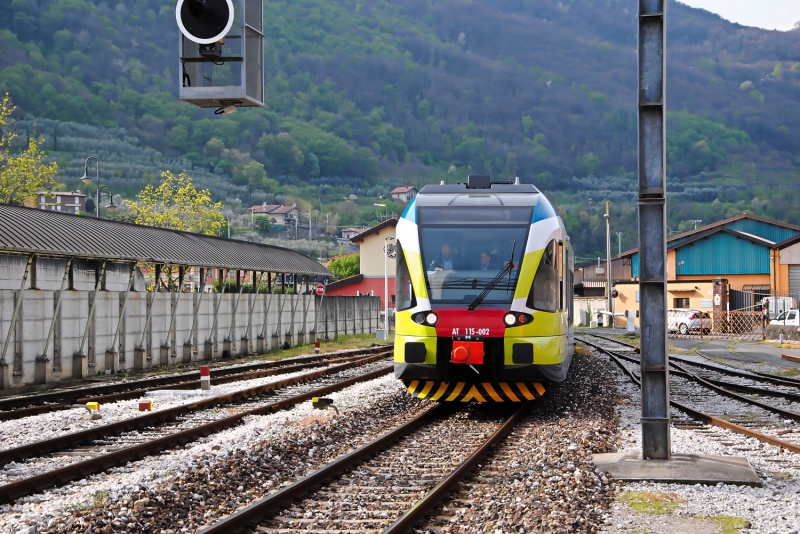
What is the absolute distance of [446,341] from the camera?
13.3 meters

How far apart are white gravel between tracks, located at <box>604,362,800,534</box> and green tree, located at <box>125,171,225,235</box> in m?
50.3

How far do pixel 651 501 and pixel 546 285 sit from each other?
19.2ft

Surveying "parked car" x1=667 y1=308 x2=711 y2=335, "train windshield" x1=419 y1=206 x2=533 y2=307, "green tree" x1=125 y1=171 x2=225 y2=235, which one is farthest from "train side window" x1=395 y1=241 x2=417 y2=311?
"green tree" x1=125 y1=171 x2=225 y2=235

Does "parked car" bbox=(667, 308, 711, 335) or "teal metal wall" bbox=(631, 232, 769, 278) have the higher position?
"teal metal wall" bbox=(631, 232, 769, 278)

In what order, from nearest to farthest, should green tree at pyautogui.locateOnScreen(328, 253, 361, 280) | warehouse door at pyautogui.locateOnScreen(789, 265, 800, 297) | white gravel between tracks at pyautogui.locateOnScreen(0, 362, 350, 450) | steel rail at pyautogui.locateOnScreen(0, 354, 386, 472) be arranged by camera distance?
steel rail at pyautogui.locateOnScreen(0, 354, 386, 472), white gravel between tracks at pyautogui.locateOnScreen(0, 362, 350, 450), warehouse door at pyautogui.locateOnScreen(789, 265, 800, 297), green tree at pyautogui.locateOnScreen(328, 253, 361, 280)

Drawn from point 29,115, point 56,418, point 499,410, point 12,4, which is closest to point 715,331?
point 499,410

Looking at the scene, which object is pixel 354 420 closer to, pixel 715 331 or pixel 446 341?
pixel 446 341

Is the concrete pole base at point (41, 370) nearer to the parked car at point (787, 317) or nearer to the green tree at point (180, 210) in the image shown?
the parked car at point (787, 317)

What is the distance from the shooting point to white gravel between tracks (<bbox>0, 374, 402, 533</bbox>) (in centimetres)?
740

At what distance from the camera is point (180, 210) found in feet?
201

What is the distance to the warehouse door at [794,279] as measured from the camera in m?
57.5

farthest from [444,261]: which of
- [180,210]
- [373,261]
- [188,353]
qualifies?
[373,261]

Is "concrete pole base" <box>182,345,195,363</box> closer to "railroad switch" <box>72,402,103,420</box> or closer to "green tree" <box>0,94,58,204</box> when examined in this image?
"railroad switch" <box>72,402,103,420</box>

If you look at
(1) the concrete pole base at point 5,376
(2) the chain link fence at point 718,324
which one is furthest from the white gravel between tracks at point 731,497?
(2) the chain link fence at point 718,324
